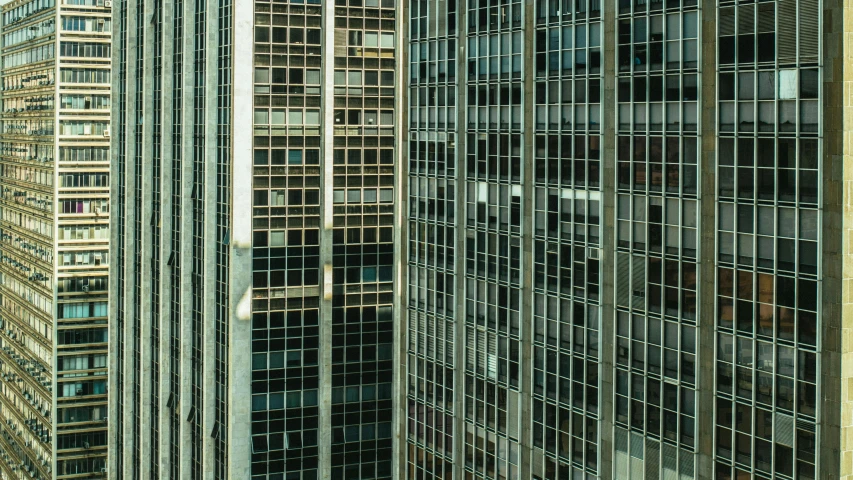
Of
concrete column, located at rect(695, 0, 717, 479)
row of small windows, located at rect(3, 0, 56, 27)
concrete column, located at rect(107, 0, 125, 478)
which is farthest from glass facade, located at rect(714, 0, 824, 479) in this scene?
row of small windows, located at rect(3, 0, 56, 27)

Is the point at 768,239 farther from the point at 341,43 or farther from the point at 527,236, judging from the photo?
the point at 341,43

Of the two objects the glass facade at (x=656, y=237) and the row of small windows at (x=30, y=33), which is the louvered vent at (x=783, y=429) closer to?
the glass facade at (x=656, y=237)

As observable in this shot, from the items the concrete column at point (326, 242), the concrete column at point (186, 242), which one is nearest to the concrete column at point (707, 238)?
the concrete column at point (326, 242)

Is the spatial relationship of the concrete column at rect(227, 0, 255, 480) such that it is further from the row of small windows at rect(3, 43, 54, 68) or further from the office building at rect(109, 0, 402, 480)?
the row of small windows at rect(3, 43, 54, 68)

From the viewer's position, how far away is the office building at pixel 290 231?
94.7 meters

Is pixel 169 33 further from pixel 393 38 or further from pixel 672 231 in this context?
pixel 672 231

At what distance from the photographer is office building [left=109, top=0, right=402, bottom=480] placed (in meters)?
94.7

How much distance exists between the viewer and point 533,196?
68.8 meters

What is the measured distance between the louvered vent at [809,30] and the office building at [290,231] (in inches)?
1756

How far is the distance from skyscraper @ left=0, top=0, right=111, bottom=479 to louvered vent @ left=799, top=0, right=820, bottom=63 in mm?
88931

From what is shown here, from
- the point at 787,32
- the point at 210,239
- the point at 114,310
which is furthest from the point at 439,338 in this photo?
the point at 114,310

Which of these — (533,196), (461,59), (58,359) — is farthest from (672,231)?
(58,359)

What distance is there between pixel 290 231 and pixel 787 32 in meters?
50.8

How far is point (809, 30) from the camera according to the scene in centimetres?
5134
